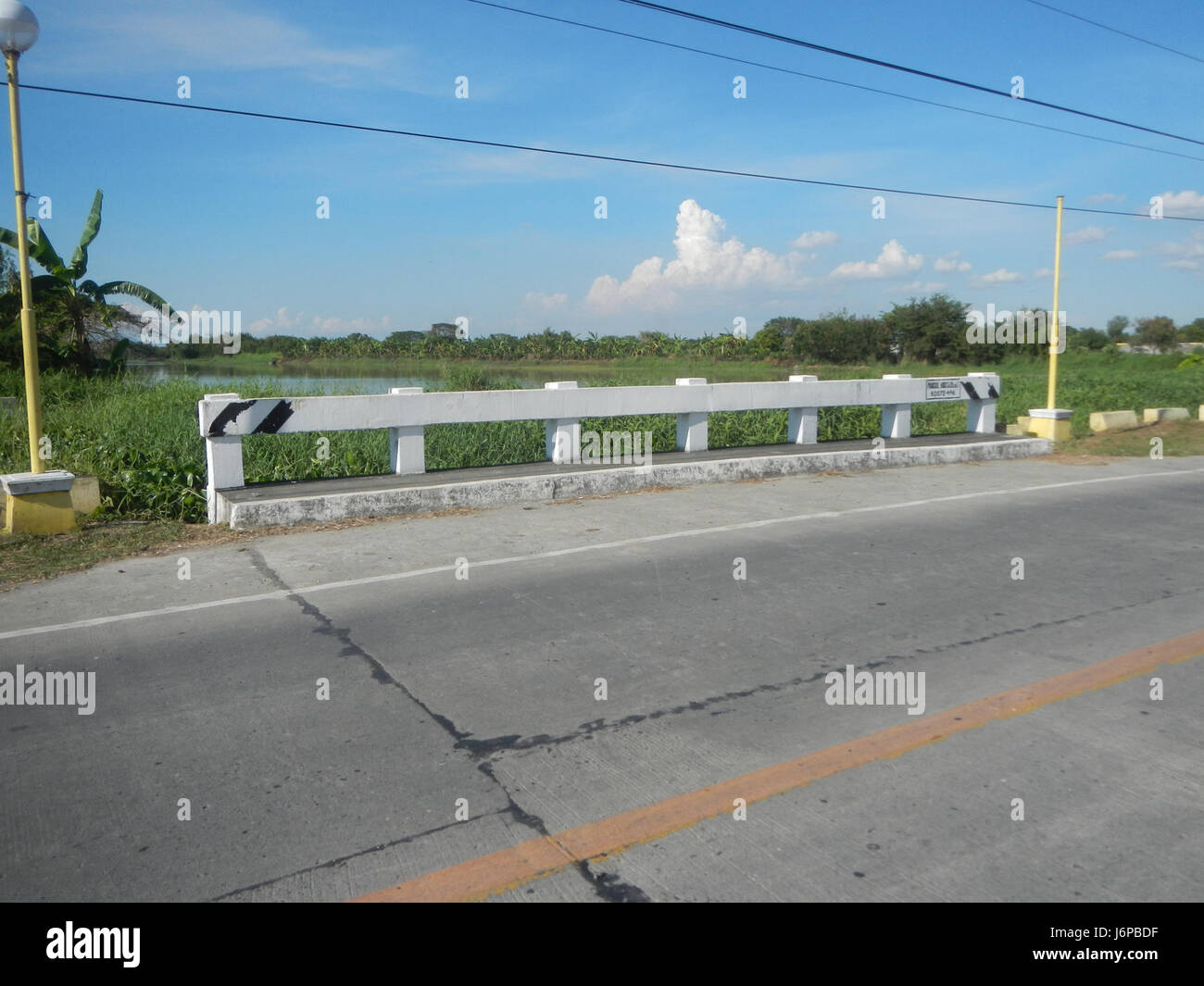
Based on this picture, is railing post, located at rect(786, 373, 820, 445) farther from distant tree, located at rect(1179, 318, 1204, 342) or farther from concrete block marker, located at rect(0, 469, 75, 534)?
distant tree, located at rect(1179, 318, 1204, 342)

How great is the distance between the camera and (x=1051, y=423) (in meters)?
16.8

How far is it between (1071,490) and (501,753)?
10.3 meters

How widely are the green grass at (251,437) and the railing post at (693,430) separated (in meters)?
1.85

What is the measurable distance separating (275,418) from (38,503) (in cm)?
235

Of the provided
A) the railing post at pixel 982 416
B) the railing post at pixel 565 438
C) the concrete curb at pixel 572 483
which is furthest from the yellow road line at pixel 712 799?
the railing post at pixel 982 416

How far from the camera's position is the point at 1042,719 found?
4.82 meters

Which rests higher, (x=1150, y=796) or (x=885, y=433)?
(x=885, y=433)

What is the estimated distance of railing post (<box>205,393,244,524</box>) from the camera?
31.9ft

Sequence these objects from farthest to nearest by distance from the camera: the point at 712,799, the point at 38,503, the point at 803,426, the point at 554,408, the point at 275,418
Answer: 1. the point at 803,426
2. the point at 554,408
3. the point at 275,418
4. the point at 38,503
5. the point at 712,799

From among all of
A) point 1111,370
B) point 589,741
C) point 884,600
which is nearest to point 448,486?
point 884,600

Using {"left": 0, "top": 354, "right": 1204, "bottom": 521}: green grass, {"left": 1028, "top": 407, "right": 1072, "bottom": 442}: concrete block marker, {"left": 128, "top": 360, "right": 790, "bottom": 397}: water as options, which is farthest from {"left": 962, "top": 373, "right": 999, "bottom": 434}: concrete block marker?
{"left": 128, "top": 360, "right": 790, "bottom": 397}: water

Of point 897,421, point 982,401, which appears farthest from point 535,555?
point 982,401

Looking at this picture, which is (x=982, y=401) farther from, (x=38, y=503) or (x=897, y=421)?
(x=38, y=503)
